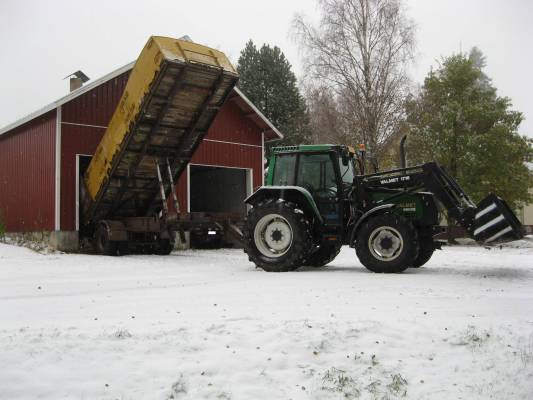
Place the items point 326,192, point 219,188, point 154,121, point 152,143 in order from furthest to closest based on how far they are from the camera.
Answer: point 219,188 < point 152,143 < point 154,121 < point 326,192

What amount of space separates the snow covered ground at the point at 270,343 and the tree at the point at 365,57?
54.5ft

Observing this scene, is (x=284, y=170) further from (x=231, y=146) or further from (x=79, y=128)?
(x=231, y=146)

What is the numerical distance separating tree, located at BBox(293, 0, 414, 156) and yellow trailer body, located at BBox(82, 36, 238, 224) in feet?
38.0

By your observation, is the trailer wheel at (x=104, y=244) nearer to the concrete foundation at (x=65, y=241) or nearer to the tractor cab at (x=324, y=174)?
the concrete foundation at (x=65, y=241)

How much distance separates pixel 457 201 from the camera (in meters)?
9.39

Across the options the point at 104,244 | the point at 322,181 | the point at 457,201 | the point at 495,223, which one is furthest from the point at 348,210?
the point at 104,244

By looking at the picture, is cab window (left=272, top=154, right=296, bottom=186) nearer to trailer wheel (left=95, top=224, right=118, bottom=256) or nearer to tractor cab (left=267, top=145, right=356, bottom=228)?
tractor cab (left=267, top=145, right=356, bottom=228)

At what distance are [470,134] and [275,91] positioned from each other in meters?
12.6

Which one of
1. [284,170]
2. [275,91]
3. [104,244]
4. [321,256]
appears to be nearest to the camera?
[284,170]

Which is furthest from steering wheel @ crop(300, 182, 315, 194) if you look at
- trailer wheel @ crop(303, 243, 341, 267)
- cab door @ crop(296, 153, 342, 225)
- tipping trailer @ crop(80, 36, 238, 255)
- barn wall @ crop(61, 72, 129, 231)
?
barn wall @ crop(61, 72, 129, 231)

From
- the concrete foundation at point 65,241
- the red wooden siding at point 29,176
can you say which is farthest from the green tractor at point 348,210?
the red wooden siding at point 29,176

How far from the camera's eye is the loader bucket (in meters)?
8.64

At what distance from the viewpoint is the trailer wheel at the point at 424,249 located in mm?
10078

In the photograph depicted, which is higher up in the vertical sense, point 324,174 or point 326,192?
point 324,174
